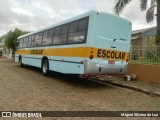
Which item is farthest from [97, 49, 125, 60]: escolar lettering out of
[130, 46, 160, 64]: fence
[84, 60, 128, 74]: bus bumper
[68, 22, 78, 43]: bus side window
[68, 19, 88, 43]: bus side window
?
[130, 46, 160, 64]: fence

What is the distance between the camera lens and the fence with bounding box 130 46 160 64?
470 inches

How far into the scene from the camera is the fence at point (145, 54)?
470 inches

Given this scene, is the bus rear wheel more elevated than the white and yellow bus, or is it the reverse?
the white and yellow bus

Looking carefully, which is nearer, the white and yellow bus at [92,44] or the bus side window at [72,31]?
the white and yellow bus at [92,44]

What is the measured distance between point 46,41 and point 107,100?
757cm

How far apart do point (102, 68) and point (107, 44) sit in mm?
1064

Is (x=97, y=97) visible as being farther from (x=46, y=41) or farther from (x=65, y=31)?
(x=46, y=41)

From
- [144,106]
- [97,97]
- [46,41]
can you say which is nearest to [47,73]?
[46,41]

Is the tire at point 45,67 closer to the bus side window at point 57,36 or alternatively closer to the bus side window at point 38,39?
the bus side window at point 57,36

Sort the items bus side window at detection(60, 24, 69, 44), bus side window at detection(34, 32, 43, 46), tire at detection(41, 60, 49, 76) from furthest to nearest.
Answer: bus side window at detection(34, 32, 43, 46)
tire at detection(41, 60, 49, 76)
bus side window at detection(60, 24, 69, 44)

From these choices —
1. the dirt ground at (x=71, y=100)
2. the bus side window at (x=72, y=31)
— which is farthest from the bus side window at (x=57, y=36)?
the dirt ground at (x=71, y=100)

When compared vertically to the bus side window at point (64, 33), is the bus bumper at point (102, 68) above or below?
below

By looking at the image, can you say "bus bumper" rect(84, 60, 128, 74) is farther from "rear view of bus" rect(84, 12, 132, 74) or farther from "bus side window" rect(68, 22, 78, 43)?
"bus side window" rect(68, 22, 78, 43)

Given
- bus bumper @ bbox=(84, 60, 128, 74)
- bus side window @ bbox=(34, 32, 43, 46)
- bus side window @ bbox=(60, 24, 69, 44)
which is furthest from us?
bus side window @ bbox=(34, 32, 43, 46)
